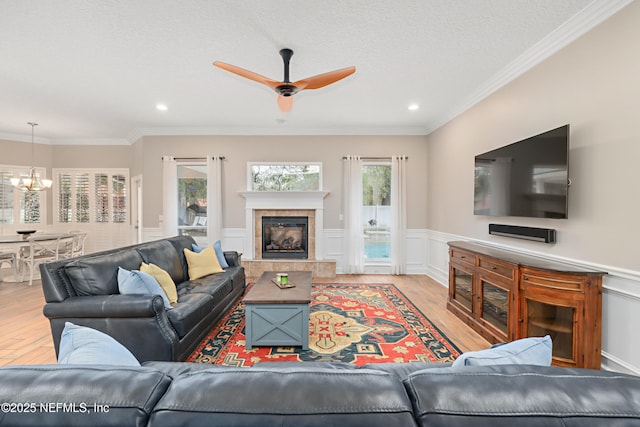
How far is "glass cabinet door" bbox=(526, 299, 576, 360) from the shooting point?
2285 mm

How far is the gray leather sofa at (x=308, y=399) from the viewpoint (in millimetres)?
649

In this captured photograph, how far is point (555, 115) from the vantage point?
2748mm

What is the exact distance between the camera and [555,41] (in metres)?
2.69

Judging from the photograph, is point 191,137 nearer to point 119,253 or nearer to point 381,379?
point 119,253

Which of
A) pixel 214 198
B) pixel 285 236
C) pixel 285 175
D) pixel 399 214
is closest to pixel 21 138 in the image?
pixel 214 198

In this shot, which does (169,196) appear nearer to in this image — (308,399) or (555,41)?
(308,399)

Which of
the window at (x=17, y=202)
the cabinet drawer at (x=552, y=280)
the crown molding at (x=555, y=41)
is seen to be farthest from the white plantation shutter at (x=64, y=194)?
the cabinet drawer at (x=552, y=280)

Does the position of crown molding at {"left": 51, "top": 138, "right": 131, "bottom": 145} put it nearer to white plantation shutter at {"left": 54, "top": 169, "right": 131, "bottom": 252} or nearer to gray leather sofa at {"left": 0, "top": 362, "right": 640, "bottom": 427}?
white plantation shutter at {"left": 54, "top": 169, "right": 131, "bottom": 252}

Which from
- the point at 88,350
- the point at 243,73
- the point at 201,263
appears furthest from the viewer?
the point at 201,263

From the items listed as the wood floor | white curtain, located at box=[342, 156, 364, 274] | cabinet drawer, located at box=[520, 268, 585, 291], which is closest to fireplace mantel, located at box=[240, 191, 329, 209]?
white curtain, located at box=[342, 156, 364, 274]

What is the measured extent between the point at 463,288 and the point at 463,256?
0.40 m

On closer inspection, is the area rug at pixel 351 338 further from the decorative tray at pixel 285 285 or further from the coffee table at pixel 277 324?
the decorative tray at pixel 285 285

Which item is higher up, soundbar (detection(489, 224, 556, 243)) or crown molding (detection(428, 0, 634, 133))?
crown molding (detection(428, 0, 634, 133))

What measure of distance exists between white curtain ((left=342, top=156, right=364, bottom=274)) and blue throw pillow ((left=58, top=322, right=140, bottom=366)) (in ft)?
15.7
